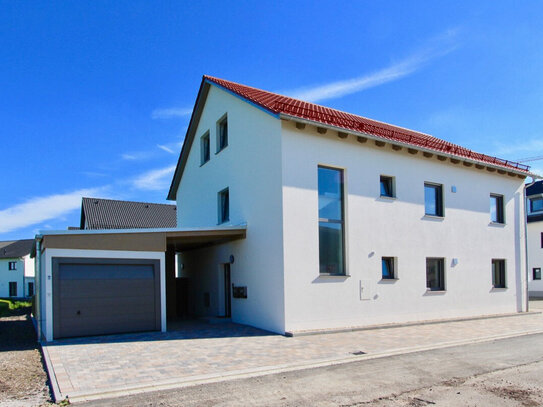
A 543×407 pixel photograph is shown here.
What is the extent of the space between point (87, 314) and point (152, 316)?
170cm

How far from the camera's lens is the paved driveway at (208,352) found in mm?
7102

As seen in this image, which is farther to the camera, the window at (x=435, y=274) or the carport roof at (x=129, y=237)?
the window at (x=435, y=274)

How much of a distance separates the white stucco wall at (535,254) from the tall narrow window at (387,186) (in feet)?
80.1

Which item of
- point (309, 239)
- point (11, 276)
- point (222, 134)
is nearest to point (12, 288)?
point (11, 276)

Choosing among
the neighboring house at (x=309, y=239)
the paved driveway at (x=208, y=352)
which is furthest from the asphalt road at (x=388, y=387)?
the neighboring house at (x=309, y=239)

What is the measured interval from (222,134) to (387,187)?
6.24 metres

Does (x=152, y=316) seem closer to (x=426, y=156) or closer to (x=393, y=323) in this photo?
(x=393, y=323)

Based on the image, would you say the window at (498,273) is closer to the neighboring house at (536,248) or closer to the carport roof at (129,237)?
the carport roof at (129,237)

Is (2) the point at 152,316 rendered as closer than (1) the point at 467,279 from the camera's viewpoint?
Yes

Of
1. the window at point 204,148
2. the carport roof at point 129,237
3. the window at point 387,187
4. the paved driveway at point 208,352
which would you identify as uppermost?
the window at point 204,148

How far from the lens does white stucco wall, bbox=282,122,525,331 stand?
1216 cm

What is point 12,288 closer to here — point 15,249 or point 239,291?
point 15,249

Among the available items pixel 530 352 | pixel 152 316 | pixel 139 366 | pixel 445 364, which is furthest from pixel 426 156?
pixel 139 366

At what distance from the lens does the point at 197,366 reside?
26.3 feet
